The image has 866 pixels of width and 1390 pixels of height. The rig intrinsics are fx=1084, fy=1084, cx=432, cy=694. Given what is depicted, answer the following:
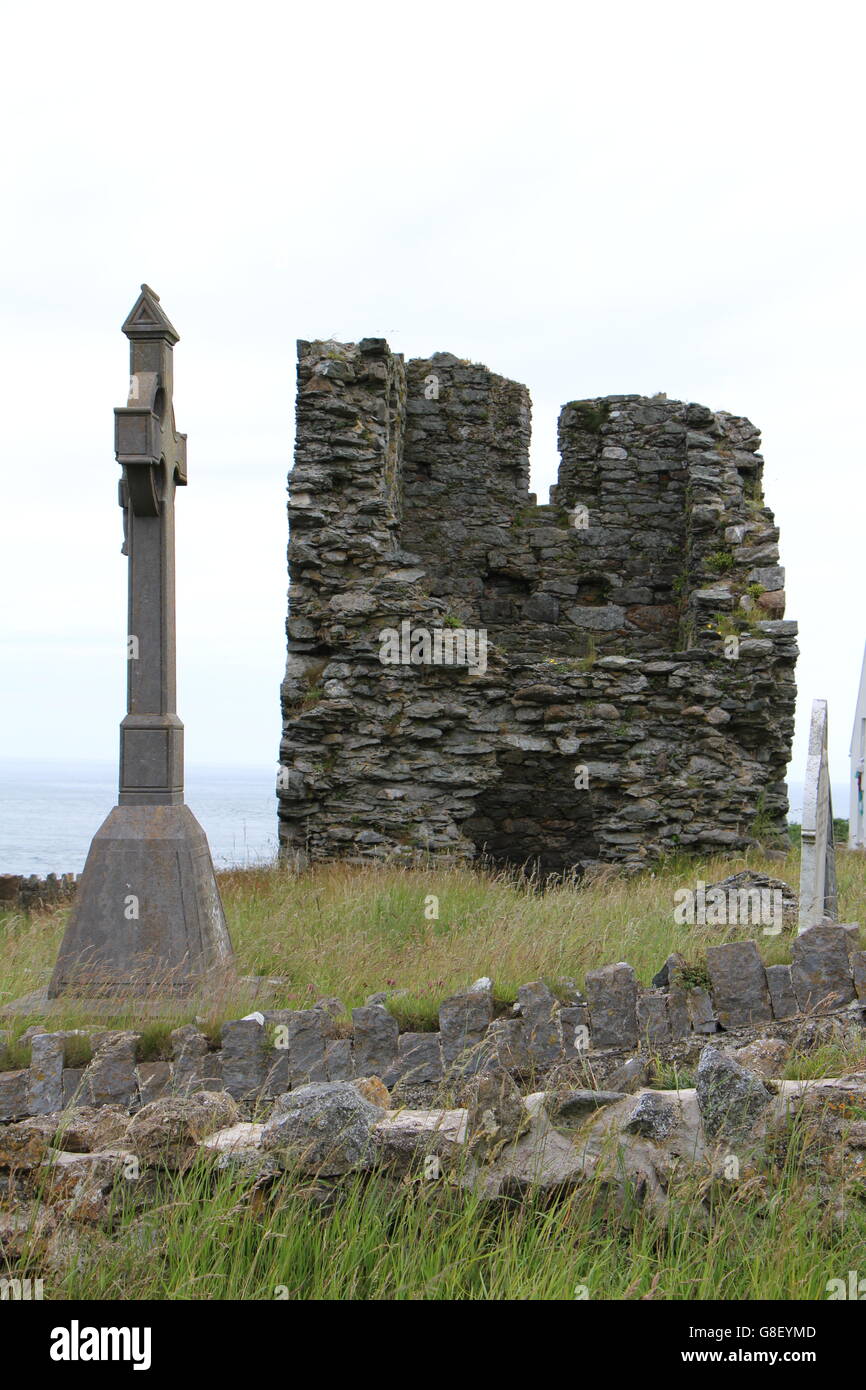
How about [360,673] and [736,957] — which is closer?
[736,957]

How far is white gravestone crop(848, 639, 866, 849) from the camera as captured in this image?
1627 centimetres

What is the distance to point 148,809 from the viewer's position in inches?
235

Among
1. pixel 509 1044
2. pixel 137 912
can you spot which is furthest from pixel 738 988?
pixel 137 912

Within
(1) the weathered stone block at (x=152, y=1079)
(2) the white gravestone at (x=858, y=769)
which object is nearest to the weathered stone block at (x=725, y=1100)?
(1) the weathered stone block at (x=152, y=1079)

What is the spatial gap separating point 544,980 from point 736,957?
0.93m

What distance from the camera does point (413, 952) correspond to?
21.3 feet

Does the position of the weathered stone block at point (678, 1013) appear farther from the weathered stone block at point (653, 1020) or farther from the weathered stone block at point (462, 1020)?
the weathered stone block at point (462, 1020)

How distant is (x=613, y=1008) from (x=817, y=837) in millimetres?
1997

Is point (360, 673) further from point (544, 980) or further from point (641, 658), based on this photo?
point (544, 980)

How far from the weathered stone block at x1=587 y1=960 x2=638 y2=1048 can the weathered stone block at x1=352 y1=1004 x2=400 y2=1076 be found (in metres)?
0.90

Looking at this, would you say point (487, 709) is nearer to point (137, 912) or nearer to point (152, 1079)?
point (137, 912)

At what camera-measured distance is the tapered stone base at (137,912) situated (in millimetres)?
5738

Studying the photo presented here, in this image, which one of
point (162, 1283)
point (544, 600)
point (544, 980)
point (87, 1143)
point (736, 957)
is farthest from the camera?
point (544, 600)

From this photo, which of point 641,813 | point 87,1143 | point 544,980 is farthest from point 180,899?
point 641,813
